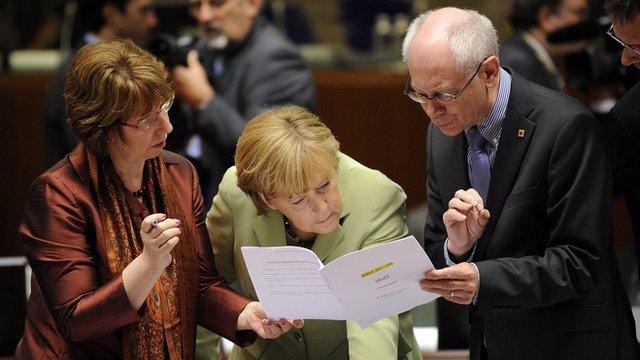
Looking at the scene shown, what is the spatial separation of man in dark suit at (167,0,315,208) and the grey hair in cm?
172

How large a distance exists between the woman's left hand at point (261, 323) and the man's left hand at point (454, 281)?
36 centimetres

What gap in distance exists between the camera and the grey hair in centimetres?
263

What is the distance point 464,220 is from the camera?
103 inches

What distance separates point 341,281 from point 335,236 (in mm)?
341

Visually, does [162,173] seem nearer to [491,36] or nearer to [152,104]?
[152,104]

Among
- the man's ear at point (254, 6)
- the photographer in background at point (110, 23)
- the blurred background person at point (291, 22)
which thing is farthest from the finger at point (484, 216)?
the blurred background person at point (291, 22)

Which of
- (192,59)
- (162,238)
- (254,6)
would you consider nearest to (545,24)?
(254,6)

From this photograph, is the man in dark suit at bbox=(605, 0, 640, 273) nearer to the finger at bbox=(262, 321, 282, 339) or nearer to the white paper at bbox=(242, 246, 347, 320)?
the white paper at bbox=(242, 246, 347, 320)

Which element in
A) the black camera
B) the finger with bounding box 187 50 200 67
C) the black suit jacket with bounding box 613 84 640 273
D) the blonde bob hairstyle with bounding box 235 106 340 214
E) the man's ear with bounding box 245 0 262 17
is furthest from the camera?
the man's ear with bounding box 245 0 262 17

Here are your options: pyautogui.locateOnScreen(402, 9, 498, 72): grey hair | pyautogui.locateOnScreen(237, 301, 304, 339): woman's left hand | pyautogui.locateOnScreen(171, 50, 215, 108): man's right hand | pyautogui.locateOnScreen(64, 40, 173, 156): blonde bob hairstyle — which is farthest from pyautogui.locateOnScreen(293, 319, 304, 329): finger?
pyautogui.locateOnScreen(171, 50, 215, 108): man's right hand

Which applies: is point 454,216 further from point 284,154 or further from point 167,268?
point 167,268

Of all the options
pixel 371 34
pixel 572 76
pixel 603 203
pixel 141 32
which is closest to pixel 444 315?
pixel 603 203

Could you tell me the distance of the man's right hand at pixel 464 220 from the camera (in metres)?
2.55

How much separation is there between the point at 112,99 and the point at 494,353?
1096 millimetres
